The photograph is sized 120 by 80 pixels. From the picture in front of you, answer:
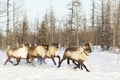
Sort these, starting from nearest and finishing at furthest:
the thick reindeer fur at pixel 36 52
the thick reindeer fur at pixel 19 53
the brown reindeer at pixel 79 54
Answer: the brown reindeer at pixel 79 54 < the thick reindeer fur at pixel 36 52 < the thick reindeer fur at pixel 19 53

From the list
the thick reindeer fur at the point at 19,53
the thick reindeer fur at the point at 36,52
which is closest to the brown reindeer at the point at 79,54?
the thick reindeer fur at the point at 36,52

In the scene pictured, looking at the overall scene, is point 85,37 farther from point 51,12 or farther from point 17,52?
point 17,52

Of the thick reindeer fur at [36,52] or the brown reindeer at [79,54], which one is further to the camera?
the thick reindeer fur at [36,52]

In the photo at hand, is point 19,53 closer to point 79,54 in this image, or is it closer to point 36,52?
point 36,52

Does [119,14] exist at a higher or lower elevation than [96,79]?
higher

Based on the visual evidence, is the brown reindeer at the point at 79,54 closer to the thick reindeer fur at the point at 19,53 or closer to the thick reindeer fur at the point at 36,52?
the thick reindeer fur at the point at 36,52

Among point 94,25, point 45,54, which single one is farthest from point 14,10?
point 45,54

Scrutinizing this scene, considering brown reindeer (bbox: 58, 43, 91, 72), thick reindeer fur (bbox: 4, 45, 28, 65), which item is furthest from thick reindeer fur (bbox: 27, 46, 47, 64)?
brown reindeer (bbox: 58, 43, 91, 72)

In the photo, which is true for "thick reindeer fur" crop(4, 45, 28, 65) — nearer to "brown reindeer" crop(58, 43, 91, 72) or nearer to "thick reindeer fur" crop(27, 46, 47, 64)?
"thick reindeer fur" crop(27, 46, 47, 64)

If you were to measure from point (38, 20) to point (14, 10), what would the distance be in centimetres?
2178

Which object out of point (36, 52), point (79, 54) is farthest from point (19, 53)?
point (79, 54)

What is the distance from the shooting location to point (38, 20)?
6166cm

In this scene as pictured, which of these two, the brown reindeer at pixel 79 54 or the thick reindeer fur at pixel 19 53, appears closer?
the brown reindeer at pixel 79 54

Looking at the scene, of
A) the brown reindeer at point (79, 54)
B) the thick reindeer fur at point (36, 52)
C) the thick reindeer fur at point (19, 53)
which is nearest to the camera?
the brown reindeer at point (79, 54)
